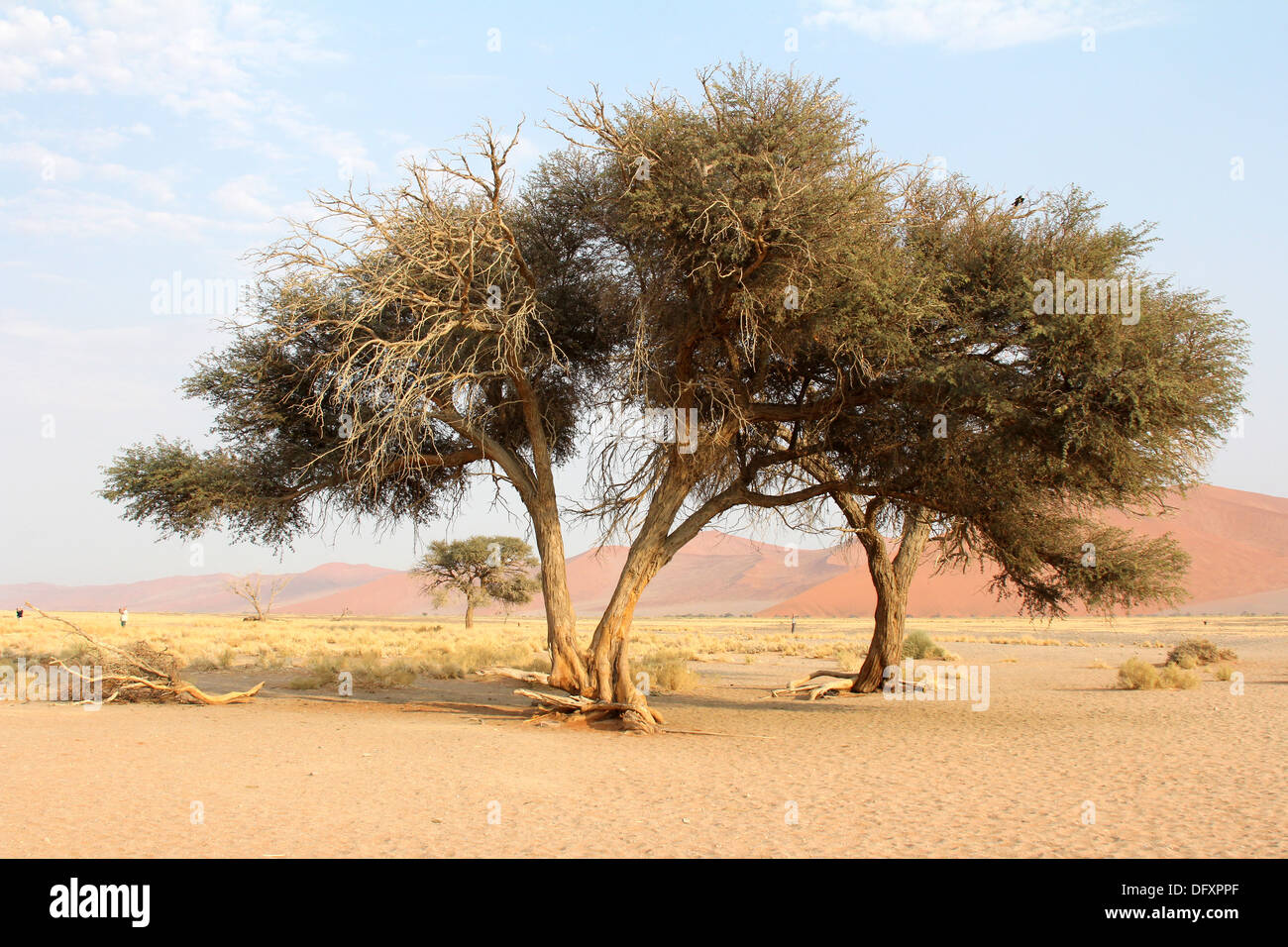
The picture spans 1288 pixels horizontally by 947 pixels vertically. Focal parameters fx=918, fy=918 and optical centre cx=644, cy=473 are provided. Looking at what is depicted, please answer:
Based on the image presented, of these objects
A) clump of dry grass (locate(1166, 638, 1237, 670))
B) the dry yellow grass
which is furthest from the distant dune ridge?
clump of dry grass (locate(1166, 638, 1237, 670))

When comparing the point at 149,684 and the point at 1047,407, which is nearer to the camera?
the point at 1047,407

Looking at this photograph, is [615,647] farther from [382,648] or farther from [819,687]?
[382,648]

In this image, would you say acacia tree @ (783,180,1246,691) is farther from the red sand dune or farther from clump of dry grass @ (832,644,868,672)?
the red sand dune

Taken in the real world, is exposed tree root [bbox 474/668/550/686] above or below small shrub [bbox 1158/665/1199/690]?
above

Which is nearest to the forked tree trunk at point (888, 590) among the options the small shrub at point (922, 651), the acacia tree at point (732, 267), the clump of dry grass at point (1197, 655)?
the acacia tree at point (732, 267)

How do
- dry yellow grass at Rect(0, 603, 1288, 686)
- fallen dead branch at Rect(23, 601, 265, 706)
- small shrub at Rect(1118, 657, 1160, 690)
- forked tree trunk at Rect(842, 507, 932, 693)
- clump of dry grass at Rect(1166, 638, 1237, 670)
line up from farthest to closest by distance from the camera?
1. clump of dry grass at Rect(1166, 638, 1237, 670)
2. dry yellow grass at Rect(0, 603, 1288, 686)
3. small shrub at Rect(1118, 657, 1160, 690)
4. forked tree trunk at Rect(842, 507, 932, 693)
5. fallen dead branch at Rect(23, 601, 265, 706)

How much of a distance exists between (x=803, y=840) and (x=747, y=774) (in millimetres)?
3167

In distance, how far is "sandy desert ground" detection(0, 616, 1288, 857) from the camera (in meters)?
7.23

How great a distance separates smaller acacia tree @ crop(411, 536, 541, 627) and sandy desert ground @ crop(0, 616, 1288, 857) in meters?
39.8

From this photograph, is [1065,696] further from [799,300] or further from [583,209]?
[583,209]

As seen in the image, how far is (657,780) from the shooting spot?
10078 mm

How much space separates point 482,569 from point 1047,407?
5020 cm

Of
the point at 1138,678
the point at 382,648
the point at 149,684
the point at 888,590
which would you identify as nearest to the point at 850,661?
the point at 1138,678
